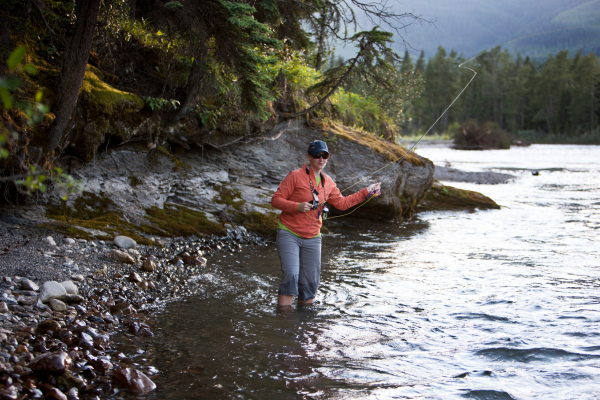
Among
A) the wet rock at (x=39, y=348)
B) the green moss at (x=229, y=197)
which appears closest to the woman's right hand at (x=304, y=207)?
the wet rock at (x=39, y=348)

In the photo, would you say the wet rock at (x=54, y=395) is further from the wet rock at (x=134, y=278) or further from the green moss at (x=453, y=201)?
the green moss at (x=453, y=201)

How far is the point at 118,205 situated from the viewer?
9391 mm

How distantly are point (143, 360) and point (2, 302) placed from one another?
180 cm

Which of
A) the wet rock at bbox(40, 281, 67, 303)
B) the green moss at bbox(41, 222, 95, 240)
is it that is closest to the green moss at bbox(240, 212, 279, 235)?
the green moss at bbox(41, 222, 95, 240)

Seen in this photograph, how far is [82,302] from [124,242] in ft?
8.15

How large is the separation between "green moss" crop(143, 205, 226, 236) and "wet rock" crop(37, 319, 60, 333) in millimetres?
4527

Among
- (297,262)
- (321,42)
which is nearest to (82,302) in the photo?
(297,262)

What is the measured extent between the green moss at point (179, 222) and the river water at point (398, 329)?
1.19 m

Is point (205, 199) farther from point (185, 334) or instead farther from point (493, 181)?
point (493, 181)

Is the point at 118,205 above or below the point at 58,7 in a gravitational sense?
below

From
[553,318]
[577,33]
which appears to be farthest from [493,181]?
[553,318]

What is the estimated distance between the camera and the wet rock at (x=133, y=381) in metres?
3.91

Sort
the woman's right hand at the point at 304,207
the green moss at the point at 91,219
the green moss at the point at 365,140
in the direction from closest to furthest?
1. the woman's right hand at the point at 304,207
2. the green moss at the point at 91,219
3. the green moss at the point at 365,140

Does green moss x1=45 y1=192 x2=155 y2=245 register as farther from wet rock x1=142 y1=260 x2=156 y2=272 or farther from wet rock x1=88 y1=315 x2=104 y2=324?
wet rock x1=88 y1=315 x2=104 y2=324
